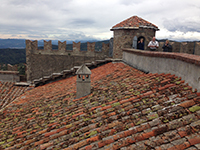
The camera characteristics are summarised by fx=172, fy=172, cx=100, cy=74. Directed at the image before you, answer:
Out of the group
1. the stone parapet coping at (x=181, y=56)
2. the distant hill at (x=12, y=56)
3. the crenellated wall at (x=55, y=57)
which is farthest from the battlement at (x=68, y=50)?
the distant hill at (x=12, y=56)

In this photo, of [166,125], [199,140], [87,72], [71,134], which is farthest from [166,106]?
[87,72]

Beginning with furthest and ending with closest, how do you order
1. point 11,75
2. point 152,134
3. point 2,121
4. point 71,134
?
point 11,75, point 2,121, point 71,134, point 152,134

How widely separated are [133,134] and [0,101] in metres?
12.6

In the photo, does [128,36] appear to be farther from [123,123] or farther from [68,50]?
[123,123]

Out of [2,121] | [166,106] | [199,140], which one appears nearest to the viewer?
[199,140]

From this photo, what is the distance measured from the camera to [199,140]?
9.07 ft

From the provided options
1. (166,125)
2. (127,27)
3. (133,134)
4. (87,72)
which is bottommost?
(133,134)

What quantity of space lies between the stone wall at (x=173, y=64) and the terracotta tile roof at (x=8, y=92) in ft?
33.1

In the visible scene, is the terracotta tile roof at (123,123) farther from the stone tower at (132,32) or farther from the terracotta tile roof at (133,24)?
the terracotta tile roof at (133,24)

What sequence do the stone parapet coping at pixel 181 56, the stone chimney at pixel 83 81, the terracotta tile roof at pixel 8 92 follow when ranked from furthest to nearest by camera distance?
the terracotta tile roof at pixel 8 92
the stone chimney at pixel 83 81
the stone parapet coping at pixel 181 56

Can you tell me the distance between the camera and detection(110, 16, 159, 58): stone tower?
1386cm

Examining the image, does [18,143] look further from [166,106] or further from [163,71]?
[163,71]

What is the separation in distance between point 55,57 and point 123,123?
15633mm

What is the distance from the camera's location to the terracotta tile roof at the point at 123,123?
3193 millimetres
